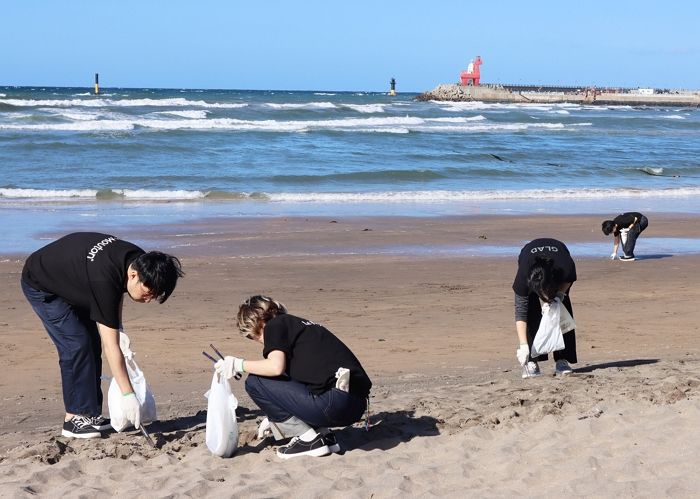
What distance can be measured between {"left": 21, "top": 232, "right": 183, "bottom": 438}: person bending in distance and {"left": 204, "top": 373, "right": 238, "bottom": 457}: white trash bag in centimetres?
42

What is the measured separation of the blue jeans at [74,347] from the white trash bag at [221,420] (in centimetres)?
73

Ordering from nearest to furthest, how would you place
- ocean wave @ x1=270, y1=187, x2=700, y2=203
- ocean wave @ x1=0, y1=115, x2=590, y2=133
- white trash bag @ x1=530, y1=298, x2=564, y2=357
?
white trash bag @ x1=530, y1=298, x2=564, y2=357, ocean wave @ x1=270, y1=187, x2=700, y2=203, ocean wave @ x1=0, y1=115, x2=590, y2=133

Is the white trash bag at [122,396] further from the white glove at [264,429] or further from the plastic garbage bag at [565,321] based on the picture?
the plastic garbage bag at [565,321]

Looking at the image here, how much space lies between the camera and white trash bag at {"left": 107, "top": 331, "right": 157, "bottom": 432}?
5.10 metres

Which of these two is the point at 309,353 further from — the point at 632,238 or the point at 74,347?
the point at 632,238

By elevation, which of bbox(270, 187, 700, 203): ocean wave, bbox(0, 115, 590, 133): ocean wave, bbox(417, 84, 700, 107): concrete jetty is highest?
bbox(417, 84, 700, 107): concrete jetty

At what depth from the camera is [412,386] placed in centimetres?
656

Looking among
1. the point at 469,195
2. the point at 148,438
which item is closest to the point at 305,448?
the point at 148,438

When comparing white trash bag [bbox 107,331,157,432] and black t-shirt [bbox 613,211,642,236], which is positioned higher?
black t-shirt [bbox 613,211,642,236]

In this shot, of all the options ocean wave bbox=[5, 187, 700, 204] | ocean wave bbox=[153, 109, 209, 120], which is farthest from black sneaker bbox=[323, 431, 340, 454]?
ocean wave bbox=[153, 109, 209, 120]

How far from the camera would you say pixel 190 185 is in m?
20.6

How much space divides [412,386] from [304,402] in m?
1.79

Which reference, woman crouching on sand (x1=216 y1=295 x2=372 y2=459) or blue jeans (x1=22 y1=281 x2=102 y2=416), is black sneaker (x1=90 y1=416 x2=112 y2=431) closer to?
blue jeans (x1=22 y1=281 x2=102 y2=416)

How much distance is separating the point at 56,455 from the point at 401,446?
1758mm
